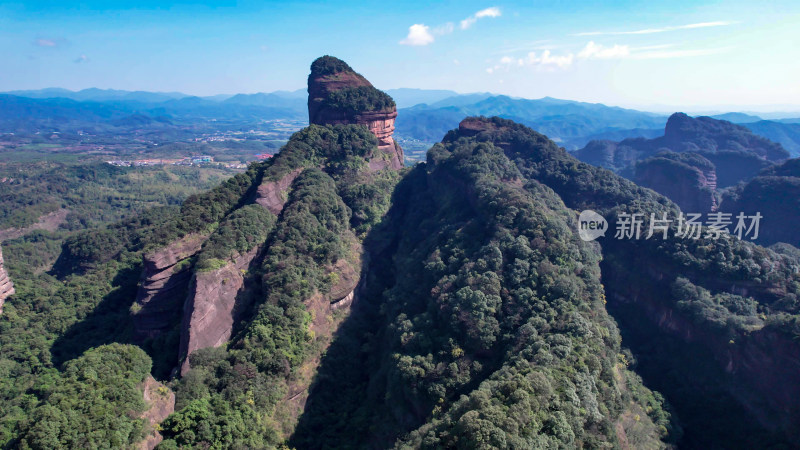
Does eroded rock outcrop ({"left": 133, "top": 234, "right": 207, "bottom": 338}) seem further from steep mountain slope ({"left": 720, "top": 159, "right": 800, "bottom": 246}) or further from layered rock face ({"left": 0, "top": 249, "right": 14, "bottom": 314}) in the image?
steep mountain slope ({"left": 720, "top": 159, "right": 800, "bottom": 246})

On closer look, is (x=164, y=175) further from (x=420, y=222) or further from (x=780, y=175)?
(x=780, y=175)

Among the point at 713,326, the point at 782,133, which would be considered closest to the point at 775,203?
the point at 713,326

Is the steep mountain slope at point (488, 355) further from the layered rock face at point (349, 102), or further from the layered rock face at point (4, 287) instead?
the layered rock face at point (4, 287)

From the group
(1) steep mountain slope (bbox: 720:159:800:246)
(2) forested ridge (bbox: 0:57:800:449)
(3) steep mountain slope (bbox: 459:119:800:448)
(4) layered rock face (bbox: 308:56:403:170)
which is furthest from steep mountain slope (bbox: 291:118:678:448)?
(1) steep mountain slope (bbox: 720:159:800:246)

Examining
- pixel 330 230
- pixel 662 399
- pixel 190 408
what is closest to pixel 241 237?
pixel 330 230

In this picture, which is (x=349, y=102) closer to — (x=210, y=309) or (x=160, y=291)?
(x=160, y=291)
